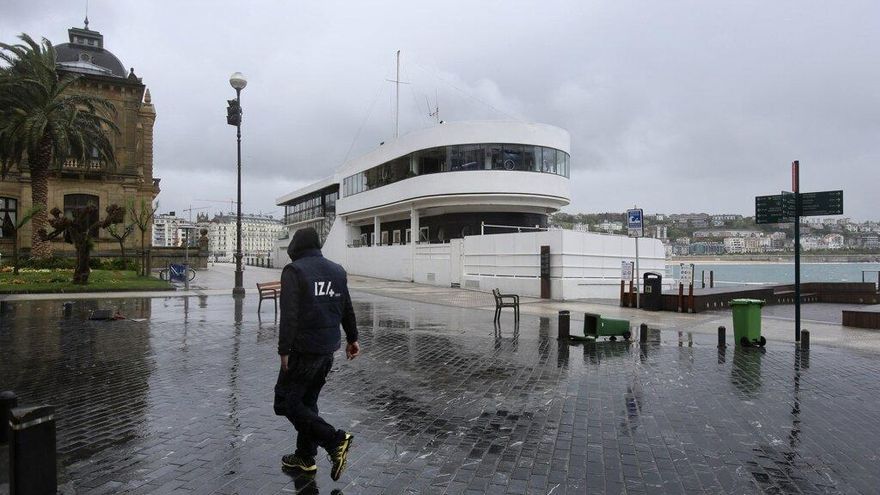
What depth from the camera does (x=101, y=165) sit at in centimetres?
3897

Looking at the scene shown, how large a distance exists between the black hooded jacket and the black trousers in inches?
4.3

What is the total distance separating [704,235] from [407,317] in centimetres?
11062

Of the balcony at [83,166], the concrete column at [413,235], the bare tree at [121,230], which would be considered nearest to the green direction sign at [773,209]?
the concrete column at [413,235]

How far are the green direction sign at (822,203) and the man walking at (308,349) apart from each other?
35.4 feet

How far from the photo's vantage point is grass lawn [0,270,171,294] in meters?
20.4

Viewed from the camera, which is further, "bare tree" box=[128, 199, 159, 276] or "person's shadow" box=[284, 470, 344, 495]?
"bare tree" box=[128, 199, 159, 276]

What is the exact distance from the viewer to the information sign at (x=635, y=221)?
55.5ft

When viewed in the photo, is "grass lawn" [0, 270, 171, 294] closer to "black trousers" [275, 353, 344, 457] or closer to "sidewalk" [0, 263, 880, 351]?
"sidewalk" [0, 263, 880, 351]

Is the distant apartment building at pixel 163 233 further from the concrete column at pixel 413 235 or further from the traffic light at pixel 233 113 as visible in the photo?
the traffic light at pixel 233 113

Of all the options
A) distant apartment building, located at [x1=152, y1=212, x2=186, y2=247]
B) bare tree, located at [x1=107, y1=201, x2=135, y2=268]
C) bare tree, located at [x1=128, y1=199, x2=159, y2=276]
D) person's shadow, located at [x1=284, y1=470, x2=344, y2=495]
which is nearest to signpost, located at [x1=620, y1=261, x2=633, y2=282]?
person's shadow, located at [x1=284, y1=470, x2=344, y2=495]

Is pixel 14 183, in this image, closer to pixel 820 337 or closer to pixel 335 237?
pixel 335 237

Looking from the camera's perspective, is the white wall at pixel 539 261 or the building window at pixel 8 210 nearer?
the white wall at pixel 539 261

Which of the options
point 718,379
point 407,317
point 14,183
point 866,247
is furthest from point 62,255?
point 866,247

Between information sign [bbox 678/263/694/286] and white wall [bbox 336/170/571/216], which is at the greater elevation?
white wall [bbox 336/170/571/216]
